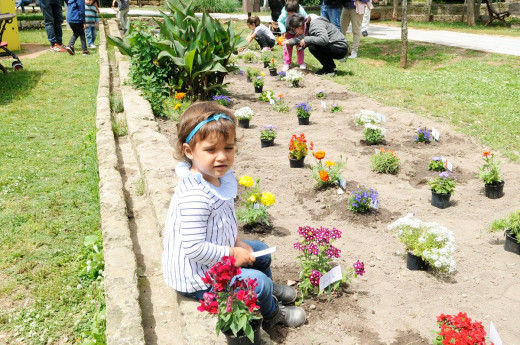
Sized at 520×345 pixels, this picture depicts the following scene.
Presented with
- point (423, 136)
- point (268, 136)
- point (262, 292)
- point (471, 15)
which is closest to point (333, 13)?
point (423, 136)

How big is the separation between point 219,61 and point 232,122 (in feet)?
15.2

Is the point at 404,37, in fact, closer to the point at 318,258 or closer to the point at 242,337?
the point at 318,258

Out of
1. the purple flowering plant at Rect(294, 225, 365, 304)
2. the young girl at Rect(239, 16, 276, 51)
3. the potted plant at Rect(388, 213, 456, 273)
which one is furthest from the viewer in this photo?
the young girl at Rect(239, 16, 276, 51)

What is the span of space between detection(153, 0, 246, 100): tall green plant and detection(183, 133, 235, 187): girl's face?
4.16m

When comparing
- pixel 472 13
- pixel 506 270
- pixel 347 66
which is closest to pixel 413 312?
pixel 506 270

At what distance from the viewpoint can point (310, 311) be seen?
9.16ft

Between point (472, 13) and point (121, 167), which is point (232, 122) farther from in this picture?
point (472, 13)

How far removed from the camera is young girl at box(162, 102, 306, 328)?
2.34m

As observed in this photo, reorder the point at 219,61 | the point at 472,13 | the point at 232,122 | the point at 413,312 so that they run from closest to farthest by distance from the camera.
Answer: the point at 232,122
the point at 413,312
the point at 219,61
the point at 472,13

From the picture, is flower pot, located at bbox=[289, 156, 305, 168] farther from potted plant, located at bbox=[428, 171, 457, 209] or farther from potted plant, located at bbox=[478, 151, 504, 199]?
potted plant, located at bbox=[478, 151, 504, 199]

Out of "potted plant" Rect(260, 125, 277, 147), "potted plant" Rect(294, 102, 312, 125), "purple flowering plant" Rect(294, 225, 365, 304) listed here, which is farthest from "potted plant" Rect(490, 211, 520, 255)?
"potted plant" Rect(294, 102, 312, 125)

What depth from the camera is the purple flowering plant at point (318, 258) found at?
2881 mm

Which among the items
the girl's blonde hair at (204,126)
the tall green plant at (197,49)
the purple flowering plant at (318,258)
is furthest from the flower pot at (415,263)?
the tall green plant at (197,49)

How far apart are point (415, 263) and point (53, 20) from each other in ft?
36.2
